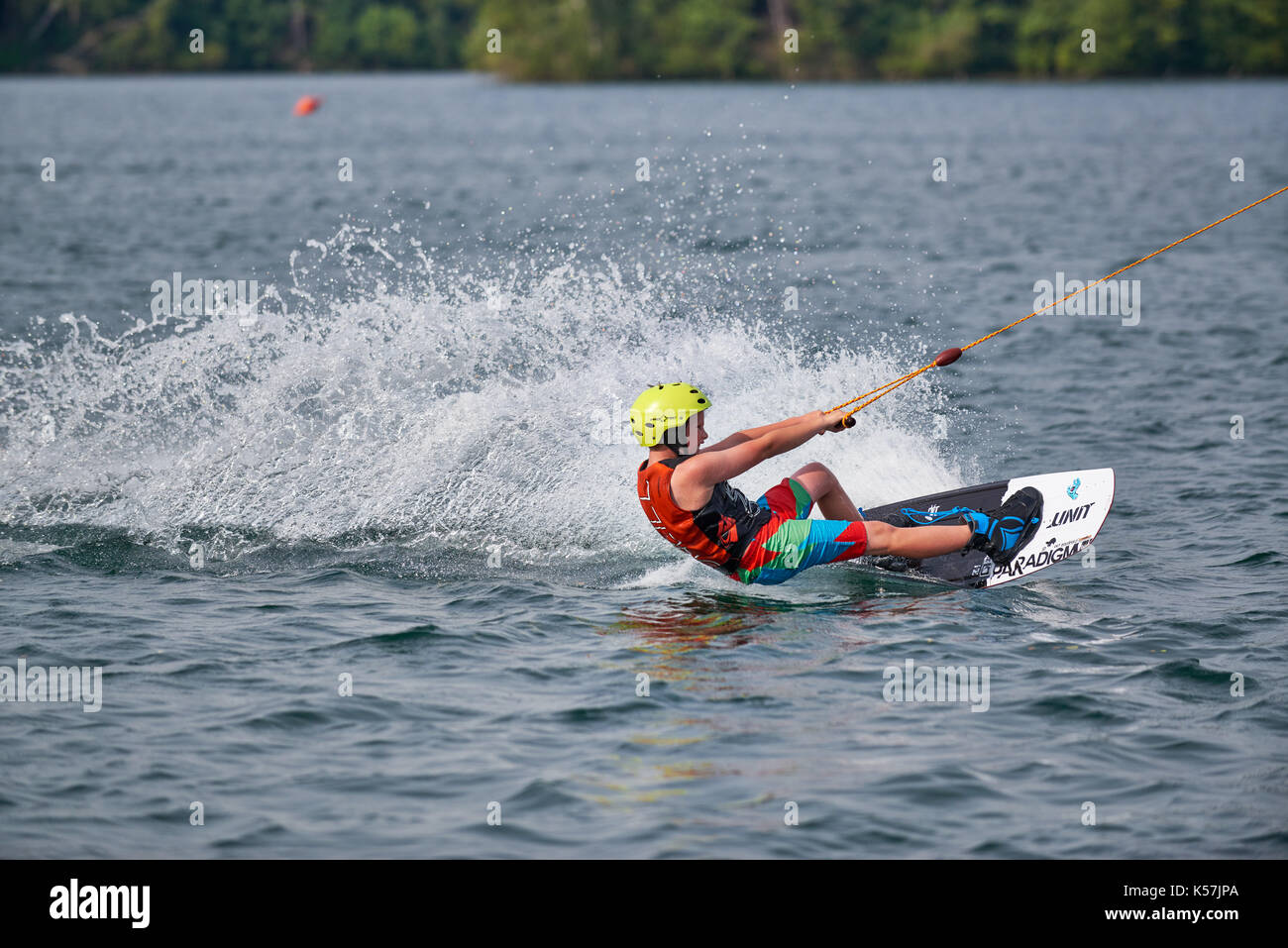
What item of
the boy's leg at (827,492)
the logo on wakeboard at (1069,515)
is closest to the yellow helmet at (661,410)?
the boy's leg at (827,492)

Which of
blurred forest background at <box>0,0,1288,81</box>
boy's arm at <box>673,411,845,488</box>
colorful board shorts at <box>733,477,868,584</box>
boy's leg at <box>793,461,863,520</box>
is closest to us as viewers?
boy's arm at <box>673,411,845,488</box>

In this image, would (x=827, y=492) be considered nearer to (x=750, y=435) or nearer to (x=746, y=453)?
(x=750, y=435)

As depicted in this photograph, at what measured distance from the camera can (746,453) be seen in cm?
947

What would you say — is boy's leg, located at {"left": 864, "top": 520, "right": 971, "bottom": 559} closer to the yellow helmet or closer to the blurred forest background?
the yellow helmet

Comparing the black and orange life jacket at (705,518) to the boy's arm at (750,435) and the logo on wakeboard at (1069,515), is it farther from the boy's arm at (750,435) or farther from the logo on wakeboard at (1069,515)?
the logo on wakeboard at (1069,515)

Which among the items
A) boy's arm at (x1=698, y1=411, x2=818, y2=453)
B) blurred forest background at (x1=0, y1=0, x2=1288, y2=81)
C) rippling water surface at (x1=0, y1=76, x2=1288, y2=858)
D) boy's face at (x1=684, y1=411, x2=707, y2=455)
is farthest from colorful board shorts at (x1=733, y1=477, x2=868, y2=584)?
blurred forest background at (x1=0, y1=0, x2=1288, y2=81)

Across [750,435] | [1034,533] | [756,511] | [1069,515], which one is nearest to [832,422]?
[750,435]

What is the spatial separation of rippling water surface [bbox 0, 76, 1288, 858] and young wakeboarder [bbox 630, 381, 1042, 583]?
36 centimetres

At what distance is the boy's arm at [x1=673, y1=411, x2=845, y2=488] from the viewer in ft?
31.1

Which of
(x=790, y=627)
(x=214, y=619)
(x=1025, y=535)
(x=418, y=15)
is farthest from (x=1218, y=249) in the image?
(x=418, y=15)

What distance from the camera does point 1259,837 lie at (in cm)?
680

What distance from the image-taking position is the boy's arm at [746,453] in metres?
9.47

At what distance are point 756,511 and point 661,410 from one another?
0.96m

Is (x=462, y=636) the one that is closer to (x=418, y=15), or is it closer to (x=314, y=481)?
(x=314, y=481)
